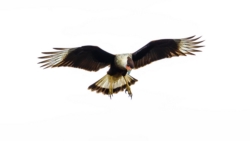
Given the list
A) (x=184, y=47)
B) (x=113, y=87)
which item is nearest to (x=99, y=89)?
(x=113, y=87)

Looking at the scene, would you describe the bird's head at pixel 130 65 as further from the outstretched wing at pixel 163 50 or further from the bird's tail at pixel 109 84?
the bird's tail at pixel 109 84

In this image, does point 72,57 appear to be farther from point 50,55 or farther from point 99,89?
point 99,89

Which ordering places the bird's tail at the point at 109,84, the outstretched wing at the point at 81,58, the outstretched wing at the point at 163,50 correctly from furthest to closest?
the bird's tail at the point at 109,84, the outstretched wing at the point at 163,50, the outstretched wing at the point at 81,58

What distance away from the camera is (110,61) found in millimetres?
12094

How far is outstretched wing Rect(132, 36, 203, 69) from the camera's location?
475 inches

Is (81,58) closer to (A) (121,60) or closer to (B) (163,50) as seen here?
(A) (121,60)

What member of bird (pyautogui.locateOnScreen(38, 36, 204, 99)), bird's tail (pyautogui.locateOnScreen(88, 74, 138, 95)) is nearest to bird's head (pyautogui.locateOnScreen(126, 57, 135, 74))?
bird (pyautogui.locateOnScreen(38, 36, 204, 99))

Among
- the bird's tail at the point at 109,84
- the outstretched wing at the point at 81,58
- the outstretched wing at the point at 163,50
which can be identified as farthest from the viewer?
the bird's tail at the point at 109,84

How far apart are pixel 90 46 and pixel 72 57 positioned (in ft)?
1.24

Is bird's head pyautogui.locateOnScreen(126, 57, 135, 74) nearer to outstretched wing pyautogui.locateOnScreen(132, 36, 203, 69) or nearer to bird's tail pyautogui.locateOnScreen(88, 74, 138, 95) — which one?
outstretched wing pyautogui.locateOnScreen(132, 36, 203, 69)

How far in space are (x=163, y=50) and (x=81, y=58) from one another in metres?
1.58

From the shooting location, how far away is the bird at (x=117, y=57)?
37.8 feet

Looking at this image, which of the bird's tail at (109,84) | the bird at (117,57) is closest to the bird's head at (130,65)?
the bird at (117,57)

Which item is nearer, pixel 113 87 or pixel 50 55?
pixel 50 55
